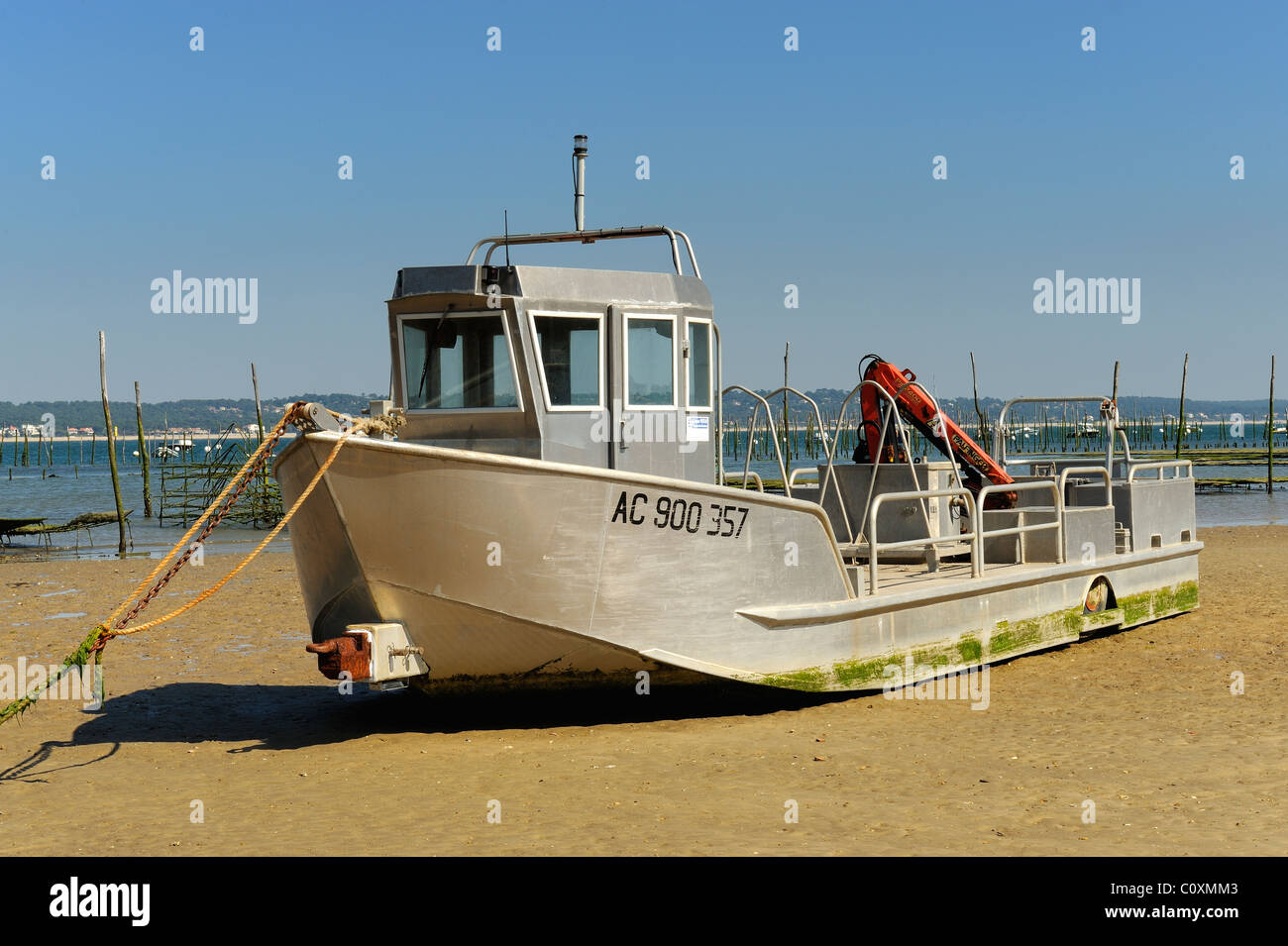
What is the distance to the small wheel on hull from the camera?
1223cm

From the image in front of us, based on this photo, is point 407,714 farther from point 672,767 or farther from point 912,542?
point 912,542

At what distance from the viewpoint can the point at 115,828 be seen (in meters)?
6.55

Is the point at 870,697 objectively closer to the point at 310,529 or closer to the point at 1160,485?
the point at 310,529

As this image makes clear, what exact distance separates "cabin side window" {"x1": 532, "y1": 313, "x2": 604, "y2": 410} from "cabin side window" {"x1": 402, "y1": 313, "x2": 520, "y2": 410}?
0.81ft

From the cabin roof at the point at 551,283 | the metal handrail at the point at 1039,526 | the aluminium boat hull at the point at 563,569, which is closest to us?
the aluminium boat hull at the point at 563,569

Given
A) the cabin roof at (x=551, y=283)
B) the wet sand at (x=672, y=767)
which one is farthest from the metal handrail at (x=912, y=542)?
the cabin roof at (x=551, y=283)

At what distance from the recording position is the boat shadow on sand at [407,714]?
867cm

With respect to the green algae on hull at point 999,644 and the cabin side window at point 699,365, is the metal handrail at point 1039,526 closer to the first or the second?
the green algae on hull at point 999,644

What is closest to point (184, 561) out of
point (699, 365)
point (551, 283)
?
point (551, 283)

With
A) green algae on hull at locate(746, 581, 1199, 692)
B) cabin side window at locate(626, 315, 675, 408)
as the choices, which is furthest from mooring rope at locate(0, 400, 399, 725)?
green algae on hull at locate(746, 581, 1199, 692)

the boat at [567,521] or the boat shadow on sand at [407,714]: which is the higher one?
the boat at [567,521]

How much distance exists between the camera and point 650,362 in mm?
8883

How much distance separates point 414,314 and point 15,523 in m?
26.4

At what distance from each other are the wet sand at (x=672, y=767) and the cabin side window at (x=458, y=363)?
7.03 ft
